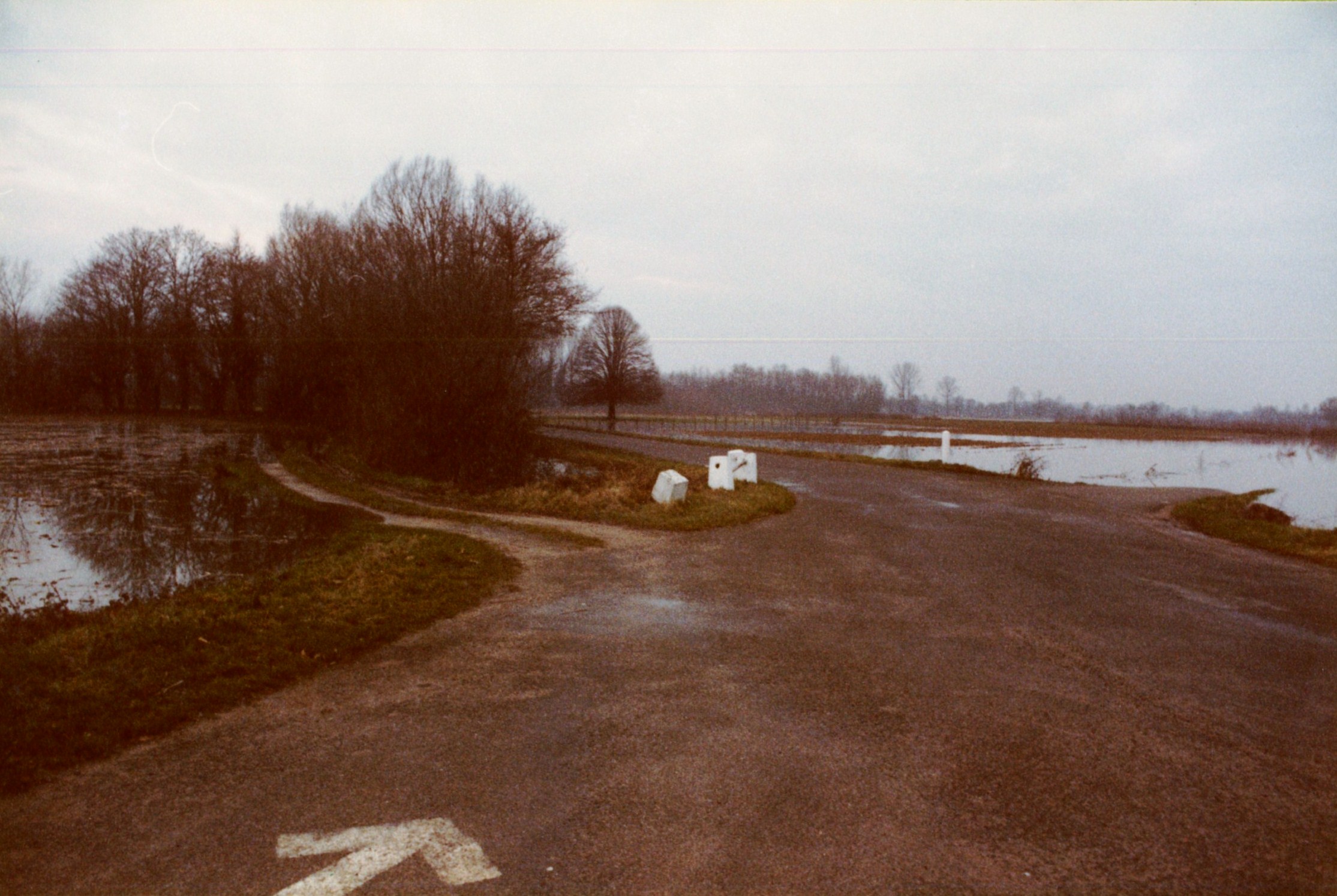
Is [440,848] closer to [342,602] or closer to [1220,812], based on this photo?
[1220,812]

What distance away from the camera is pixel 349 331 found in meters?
24.8

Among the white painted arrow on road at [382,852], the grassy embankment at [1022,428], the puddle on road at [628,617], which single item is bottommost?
the puddle on road at [628,617]

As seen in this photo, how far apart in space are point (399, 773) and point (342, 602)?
144 inches

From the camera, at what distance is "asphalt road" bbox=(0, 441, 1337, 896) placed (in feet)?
9.87

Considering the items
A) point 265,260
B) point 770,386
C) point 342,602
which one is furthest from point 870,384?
point 342,602

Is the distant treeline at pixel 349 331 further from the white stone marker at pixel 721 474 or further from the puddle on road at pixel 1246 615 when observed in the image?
the puddle on road at pixel 1246 615

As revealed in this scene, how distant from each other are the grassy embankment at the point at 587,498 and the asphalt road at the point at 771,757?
4817 mm

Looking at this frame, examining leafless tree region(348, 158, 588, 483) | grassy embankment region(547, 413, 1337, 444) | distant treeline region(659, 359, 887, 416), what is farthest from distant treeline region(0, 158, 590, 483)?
distant treeline region(659, 359, 887, 416)

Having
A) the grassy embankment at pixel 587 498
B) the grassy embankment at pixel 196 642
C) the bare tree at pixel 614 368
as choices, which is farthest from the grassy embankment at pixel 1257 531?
the bare tree at pixel 614 368

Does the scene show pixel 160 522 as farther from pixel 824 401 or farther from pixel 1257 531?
pixel 824 401

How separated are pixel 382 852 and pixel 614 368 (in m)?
58.7

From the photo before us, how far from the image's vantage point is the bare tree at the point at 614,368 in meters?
60.6

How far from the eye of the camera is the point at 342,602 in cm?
700

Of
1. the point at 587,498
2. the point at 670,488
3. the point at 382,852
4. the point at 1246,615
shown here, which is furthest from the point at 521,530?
the point at 1246,615
